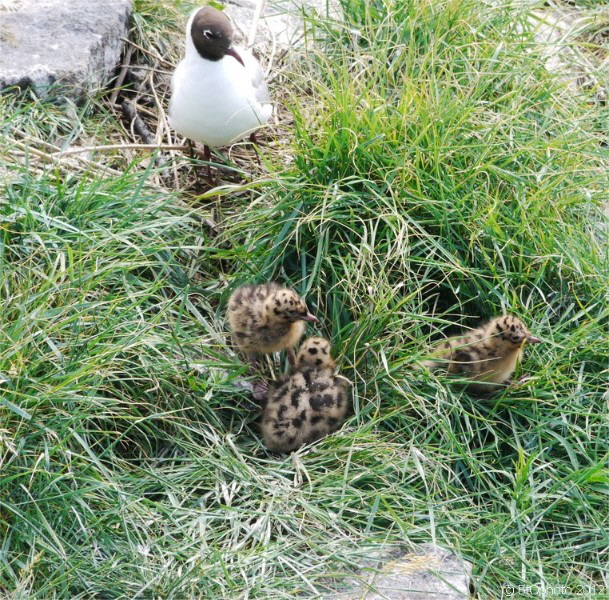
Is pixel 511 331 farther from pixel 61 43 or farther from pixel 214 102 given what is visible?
pixel 61 43

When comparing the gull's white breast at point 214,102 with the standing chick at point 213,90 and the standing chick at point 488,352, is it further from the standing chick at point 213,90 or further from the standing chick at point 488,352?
the standing chick at point 488,352

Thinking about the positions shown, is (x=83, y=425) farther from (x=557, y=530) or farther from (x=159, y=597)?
(x=557, y=530)

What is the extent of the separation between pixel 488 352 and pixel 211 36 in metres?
2.32

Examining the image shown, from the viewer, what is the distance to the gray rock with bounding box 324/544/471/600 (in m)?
4.25

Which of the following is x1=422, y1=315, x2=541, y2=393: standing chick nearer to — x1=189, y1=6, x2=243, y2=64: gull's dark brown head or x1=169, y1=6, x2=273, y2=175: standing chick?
x1=169, y1=6, x2=273, y2=175: standing chick

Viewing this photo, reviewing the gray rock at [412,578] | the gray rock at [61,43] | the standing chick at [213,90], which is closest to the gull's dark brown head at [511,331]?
the gray rock at [412,578]

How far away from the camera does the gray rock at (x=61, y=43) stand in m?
6.22

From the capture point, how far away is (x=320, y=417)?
16.2 feet

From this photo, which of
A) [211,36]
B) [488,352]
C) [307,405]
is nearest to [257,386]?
[307,405]

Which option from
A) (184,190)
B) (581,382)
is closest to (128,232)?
(184,190)

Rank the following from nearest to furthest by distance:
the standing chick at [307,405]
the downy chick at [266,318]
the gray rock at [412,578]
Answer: the gray rock at [412,578], the standing chick at [307,405], the downy chick at [266,318]

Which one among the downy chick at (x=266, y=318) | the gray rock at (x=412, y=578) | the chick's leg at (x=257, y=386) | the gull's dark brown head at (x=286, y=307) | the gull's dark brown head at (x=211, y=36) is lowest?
the chick's leg at (x=257, y=386)

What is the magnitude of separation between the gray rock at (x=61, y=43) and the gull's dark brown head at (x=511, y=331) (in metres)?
2.91

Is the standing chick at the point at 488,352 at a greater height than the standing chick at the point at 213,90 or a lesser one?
lesser
